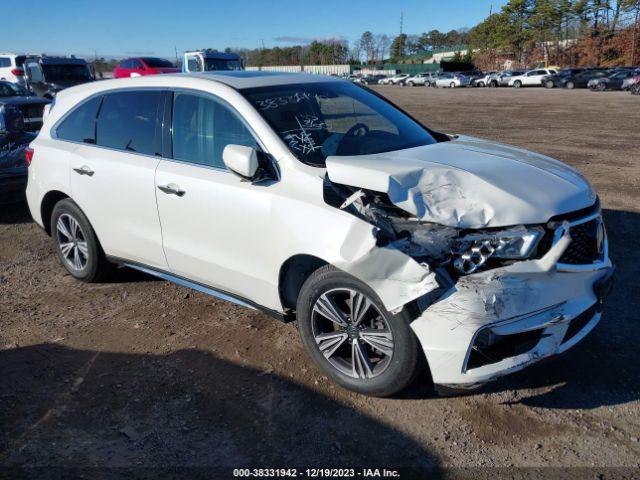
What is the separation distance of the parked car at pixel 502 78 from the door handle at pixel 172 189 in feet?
173

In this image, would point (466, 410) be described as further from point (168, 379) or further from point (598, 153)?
point (598, 153)

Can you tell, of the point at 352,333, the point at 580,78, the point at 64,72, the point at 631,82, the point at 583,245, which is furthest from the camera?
the point at 580,78

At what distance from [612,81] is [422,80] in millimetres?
24758

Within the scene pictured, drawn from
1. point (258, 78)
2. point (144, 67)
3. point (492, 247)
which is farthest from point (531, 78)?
point (492, 247)

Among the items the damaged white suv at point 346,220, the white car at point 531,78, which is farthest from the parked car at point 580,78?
the damaged white suv at point 346,220

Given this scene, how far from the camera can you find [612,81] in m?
39.5

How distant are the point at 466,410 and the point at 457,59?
316 feet

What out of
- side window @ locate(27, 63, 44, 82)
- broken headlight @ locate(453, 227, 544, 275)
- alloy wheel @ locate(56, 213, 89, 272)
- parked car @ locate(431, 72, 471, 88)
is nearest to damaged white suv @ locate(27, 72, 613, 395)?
broken headlight @ locate(453, 227, 544, 275)

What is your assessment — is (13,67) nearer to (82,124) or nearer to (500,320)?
(82,124)

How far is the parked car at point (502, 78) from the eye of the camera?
2028 inches

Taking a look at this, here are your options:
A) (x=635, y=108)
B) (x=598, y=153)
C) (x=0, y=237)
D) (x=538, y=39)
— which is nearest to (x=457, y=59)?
(x=538, y=39)

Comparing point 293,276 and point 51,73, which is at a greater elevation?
point 51,73

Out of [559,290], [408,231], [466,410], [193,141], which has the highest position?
[193,141]

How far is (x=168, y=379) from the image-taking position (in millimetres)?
3578
